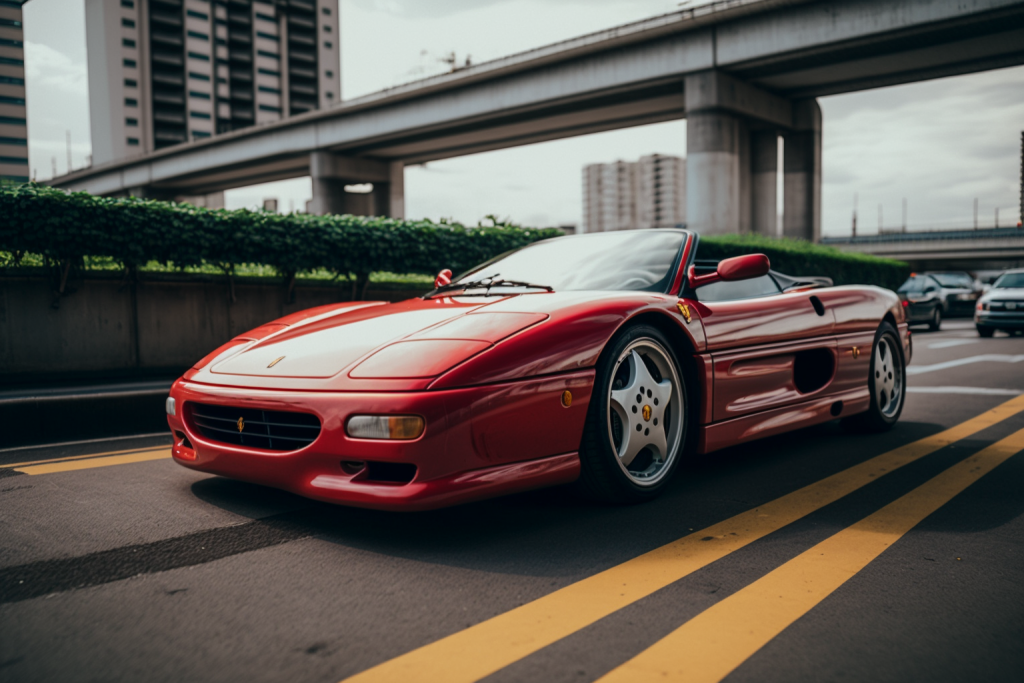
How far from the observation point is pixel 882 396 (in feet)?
16.5

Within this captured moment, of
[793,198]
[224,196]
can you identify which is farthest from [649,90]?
[224,196]

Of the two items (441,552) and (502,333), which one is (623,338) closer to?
(502,333)

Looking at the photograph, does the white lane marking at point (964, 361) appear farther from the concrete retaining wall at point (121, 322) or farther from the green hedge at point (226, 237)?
the concrete retaining wall at point (121, 322)

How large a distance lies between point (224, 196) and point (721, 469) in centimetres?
8036

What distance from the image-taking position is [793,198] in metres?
34.2

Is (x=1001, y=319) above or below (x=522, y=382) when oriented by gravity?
below

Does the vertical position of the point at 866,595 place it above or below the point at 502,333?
below

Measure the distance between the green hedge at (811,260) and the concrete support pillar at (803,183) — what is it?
9.44 m

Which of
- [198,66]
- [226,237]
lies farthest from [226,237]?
[198,66]

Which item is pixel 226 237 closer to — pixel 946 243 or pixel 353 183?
pixel 353 183

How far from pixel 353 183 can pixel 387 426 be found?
134 feet

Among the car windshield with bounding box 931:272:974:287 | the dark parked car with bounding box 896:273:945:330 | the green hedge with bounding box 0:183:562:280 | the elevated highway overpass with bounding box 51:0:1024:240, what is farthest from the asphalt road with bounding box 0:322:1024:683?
the elevated highway overpass with bounding box 51:0:1024:240

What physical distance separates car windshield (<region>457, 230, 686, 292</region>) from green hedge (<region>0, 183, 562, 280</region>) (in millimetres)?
5965

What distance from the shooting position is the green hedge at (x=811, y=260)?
16109 millimetres
